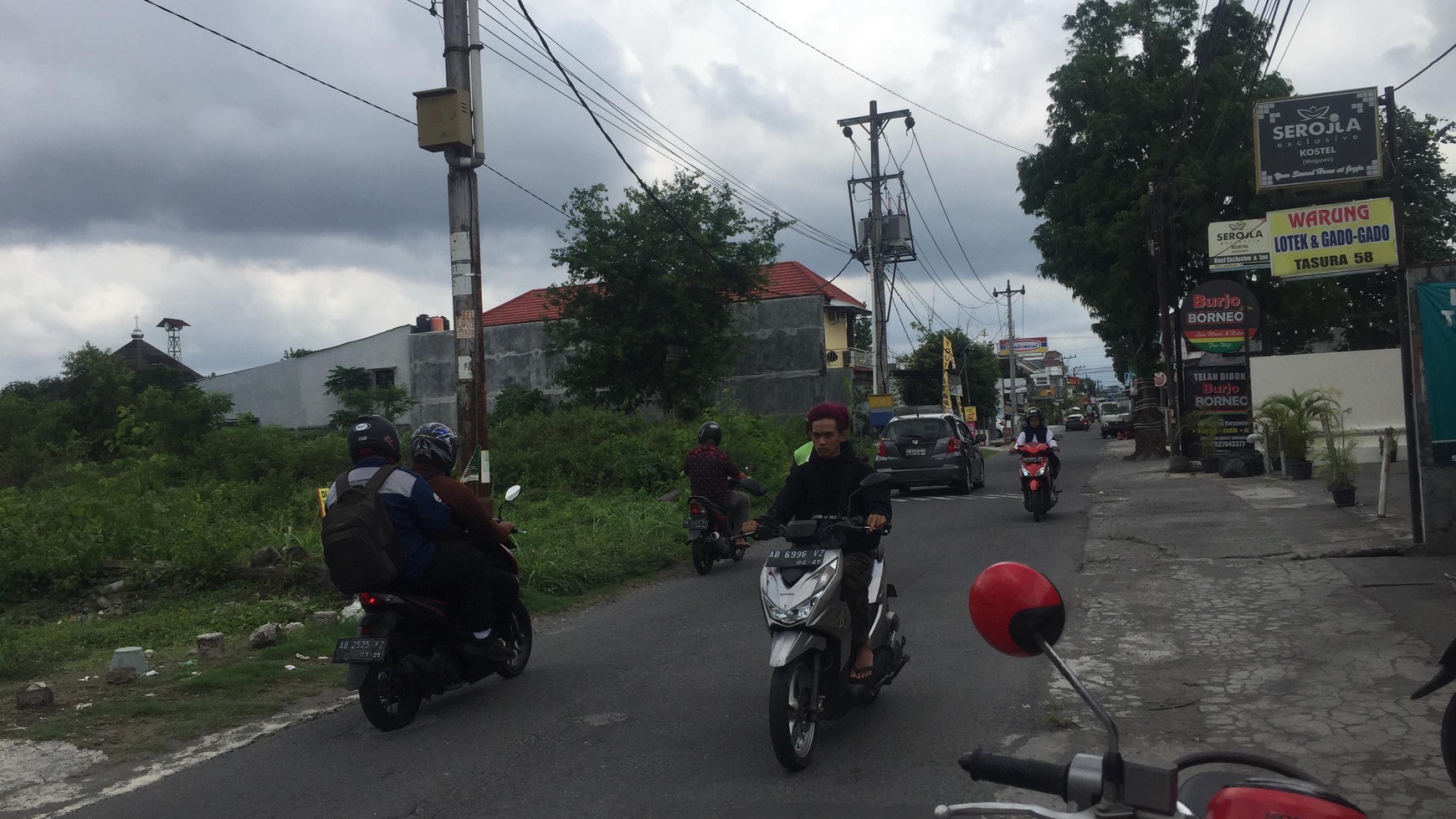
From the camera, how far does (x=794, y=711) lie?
16.2 feet

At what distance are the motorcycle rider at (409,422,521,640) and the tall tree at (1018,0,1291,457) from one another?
83.6 feet

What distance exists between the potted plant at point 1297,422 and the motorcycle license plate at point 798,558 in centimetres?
1637

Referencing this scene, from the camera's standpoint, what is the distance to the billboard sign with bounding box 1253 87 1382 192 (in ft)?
47.9

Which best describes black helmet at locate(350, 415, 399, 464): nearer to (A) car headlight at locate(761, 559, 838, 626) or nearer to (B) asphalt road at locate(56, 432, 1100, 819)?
(B) asphalt road at locate(56, 432, 1100, 819)

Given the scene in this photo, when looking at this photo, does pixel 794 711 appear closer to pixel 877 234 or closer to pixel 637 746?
pixel 637 746

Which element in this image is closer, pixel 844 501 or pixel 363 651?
pixel 363 651

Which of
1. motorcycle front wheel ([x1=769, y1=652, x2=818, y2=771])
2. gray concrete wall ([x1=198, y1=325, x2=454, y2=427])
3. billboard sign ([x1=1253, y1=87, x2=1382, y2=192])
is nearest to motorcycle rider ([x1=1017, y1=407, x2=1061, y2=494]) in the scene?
billboard sign ([x1=1253, y1=87, x2=1382, y2=192])

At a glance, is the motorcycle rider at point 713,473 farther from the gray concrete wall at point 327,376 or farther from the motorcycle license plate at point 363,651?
the gray concrete wall at point 327,376

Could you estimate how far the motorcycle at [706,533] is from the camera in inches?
471

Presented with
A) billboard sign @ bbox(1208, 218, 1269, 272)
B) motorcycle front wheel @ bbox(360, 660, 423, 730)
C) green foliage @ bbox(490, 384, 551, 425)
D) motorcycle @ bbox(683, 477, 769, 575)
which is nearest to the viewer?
motorcycle front wheel @ bbox(360, 660, 423, 730)

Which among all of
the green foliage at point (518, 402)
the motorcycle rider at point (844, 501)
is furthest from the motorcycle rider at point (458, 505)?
the green foliage at point (518, 402)

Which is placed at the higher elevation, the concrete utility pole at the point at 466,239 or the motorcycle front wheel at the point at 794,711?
the concrete utility pole at the point at 466,239

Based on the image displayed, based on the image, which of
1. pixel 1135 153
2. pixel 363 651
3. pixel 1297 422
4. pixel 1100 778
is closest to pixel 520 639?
pixel 363 651

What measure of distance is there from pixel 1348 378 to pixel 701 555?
1842 cm
